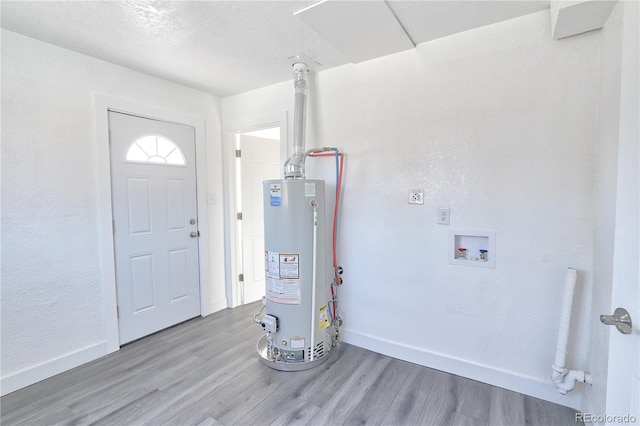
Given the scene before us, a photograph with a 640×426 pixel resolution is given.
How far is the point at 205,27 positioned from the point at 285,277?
1804 millimetres

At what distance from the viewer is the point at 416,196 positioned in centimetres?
224

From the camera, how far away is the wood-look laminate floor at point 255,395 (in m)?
1.74

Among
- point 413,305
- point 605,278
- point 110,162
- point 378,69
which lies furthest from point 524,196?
point 110,162

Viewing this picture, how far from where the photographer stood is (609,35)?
1.49 metres

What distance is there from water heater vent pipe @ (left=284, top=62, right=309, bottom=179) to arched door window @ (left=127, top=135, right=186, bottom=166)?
1.29m

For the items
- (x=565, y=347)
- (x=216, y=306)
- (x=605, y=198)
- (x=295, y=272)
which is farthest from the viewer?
(x=216, y=306)

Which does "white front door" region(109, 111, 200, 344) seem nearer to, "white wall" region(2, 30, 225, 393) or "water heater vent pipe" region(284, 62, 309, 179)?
"white wall" region(2, 30, 225, 393)

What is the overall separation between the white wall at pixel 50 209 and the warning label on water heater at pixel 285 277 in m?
1.47

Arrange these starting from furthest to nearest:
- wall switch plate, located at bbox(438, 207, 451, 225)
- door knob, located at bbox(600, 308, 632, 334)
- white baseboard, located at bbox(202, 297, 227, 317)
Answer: white baseboard, located at bbox(202, 297, 227, 317)
wall switch plate, located at bbox(438, 207, 451, 225)
door knob, located at bbox(600, 308, 632, 334)

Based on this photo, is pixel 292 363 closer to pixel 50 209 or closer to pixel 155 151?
pixel 50 209

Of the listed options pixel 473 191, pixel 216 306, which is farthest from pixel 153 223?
pixel 473 191

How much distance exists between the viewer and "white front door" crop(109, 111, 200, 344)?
258 cm

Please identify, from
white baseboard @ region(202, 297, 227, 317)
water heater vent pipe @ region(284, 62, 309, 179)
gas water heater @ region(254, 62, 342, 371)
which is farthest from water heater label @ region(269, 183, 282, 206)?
white baseboard @ region(202, 297, 227, 317)

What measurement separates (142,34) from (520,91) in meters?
2.54
